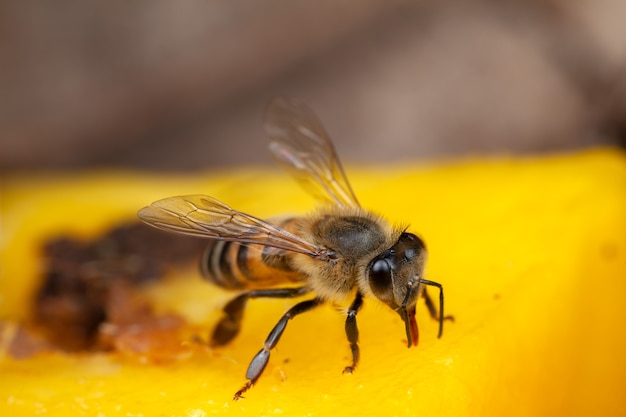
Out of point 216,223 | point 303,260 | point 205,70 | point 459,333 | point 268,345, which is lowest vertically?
point 459,333

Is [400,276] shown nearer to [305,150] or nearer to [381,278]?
[381,278]

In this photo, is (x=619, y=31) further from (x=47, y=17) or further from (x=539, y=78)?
(x=47, y=17)

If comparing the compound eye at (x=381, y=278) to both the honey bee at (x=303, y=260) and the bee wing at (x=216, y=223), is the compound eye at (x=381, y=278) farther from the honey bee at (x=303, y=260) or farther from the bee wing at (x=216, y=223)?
the bee wing at (x=216, y=223)

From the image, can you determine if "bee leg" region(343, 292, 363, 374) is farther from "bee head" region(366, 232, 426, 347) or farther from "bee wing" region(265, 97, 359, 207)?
"bee wing" region(265, 97, 359, 207)

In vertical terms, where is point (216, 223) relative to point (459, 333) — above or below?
above

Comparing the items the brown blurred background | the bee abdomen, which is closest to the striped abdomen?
the bee abdomen

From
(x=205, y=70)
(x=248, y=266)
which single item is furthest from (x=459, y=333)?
(x=205, y=70)
